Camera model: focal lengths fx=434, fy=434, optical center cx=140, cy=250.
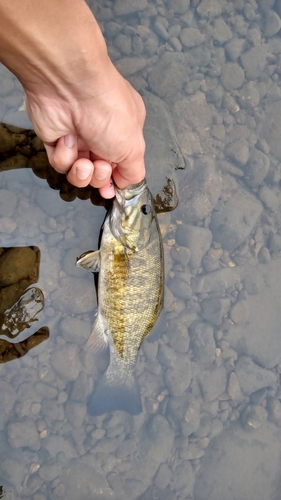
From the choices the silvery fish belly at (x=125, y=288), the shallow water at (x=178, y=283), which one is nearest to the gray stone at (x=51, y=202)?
the shallow water at (x=178, y=283)

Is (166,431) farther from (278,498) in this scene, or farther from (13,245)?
(13,245)

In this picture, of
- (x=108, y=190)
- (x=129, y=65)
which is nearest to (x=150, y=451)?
(x=108, y=190)

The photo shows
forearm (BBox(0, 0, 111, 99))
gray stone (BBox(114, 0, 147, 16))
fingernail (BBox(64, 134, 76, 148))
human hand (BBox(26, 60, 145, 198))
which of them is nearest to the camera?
forearm (BBox(0, 0, 111, 99))

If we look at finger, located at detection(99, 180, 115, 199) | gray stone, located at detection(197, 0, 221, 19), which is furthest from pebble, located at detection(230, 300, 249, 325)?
gray stone, located at detection(197, 0, 221, 19)

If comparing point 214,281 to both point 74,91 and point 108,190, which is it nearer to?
point 108,190

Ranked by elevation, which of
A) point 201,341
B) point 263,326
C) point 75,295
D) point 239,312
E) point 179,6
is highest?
point 179,6

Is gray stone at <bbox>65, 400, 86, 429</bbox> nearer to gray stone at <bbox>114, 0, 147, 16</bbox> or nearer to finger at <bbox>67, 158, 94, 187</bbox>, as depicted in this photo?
finger at <bbox>67, 158, 94, 187</bbox>
